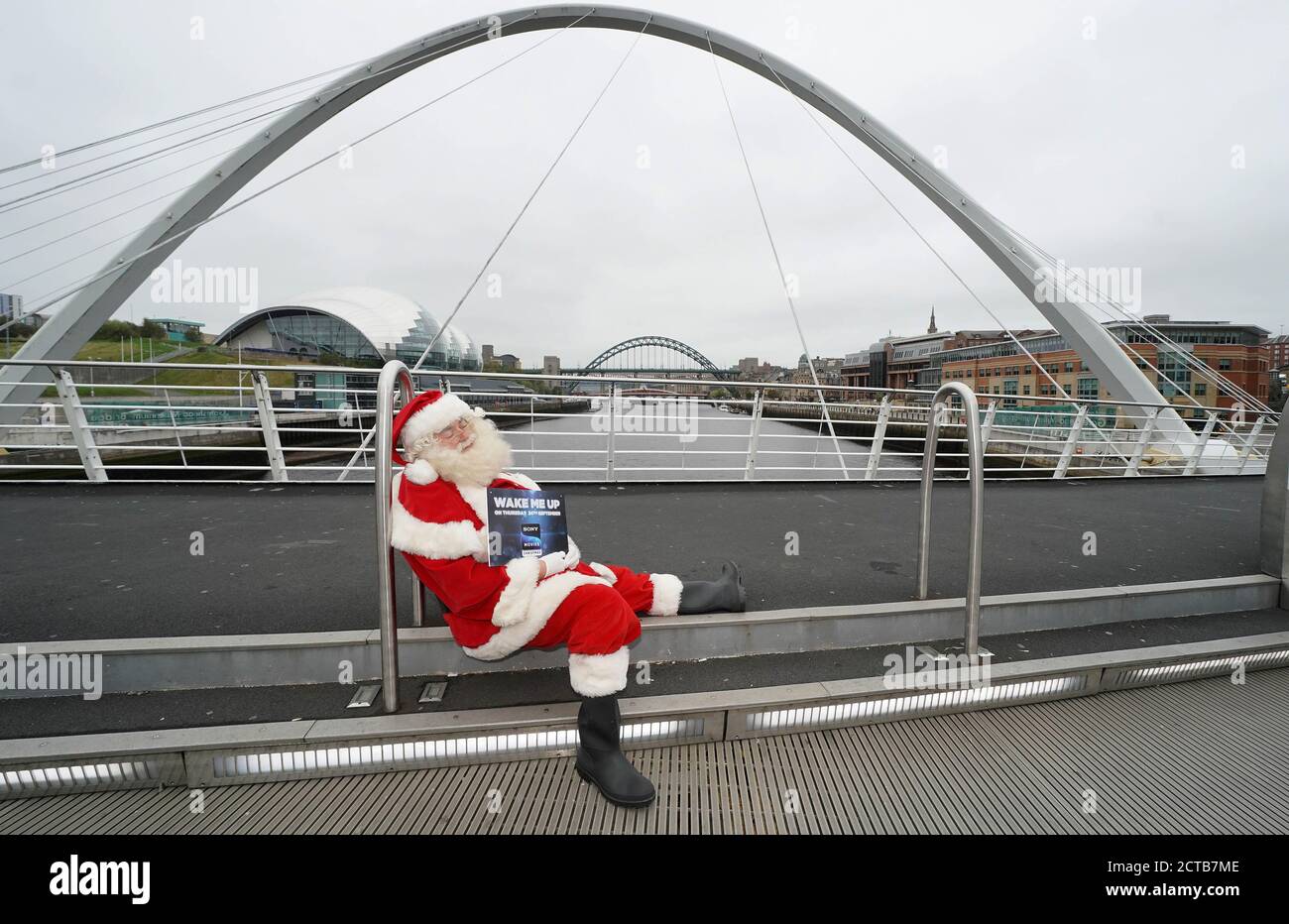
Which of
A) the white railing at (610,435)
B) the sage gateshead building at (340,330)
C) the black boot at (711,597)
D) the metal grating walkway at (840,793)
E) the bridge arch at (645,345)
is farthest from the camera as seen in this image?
the bridge arch at (645,345)

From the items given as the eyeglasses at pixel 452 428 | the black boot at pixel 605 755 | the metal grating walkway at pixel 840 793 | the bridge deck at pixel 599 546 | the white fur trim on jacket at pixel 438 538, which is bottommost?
the metal grating walkway at pixel 840 793

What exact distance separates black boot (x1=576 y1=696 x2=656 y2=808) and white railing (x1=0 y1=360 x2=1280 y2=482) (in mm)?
1275

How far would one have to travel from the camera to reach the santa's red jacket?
167 cm

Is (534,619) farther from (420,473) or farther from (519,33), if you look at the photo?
(519,33)

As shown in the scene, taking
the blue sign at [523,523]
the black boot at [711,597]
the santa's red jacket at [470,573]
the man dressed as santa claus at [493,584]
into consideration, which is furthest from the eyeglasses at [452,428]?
the black boot at [711,597]

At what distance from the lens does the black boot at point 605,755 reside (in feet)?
4.87

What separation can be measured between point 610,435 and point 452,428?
12.5 feet

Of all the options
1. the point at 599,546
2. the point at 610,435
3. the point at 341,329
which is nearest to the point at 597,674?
the point at 599,546

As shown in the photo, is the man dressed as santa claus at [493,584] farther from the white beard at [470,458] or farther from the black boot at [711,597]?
the black boot at [711,597]

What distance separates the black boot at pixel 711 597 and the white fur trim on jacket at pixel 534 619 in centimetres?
61

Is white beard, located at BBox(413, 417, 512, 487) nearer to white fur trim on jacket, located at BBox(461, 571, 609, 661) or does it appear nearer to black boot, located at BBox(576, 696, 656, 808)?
white fur trim on jacket, located at BBox(461, 571, 609, 661)

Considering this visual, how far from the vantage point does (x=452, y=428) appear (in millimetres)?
1812

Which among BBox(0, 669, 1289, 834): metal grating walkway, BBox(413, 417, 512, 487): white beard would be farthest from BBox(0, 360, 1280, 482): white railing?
BBox(0, 669, 1289, 834): metal grating walkway
